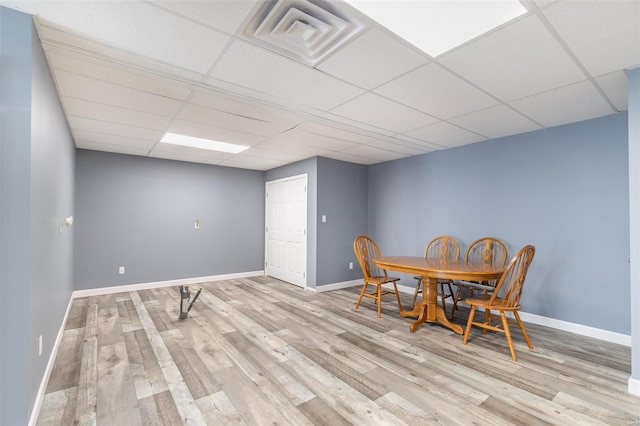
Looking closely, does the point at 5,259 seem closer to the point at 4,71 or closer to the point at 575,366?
the point at 4,71

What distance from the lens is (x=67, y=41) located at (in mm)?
1822

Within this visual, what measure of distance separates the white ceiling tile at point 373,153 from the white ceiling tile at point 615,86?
2.51 meters

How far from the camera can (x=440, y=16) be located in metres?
1.58

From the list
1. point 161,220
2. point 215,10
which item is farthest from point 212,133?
point 161,220

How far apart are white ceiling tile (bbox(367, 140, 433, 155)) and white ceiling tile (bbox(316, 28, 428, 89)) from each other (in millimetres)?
1825

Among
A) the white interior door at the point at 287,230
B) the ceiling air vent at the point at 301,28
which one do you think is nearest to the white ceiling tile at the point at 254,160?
the white interior door at the point at 287,230

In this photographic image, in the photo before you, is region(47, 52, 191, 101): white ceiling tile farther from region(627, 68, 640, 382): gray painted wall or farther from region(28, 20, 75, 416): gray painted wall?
region(627, 68, 640, 382): gray painted wall

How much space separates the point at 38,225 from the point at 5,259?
1.26 feet

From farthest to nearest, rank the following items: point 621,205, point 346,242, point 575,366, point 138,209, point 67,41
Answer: point 346,242 < point 138,209 < point 621,205 < point 575,366 < point 67,41

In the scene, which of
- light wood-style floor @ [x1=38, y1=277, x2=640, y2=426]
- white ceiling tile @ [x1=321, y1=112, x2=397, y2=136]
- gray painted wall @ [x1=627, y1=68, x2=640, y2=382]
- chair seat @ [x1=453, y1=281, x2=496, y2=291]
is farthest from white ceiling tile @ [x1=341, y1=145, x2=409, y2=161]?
gray painted wall @ [x1=627, y1=68, x2=640, y2=382]

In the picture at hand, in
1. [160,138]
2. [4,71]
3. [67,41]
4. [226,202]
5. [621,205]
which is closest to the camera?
[4,71]

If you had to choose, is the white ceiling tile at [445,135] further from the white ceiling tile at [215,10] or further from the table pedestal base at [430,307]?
the white ceiling tile at [215,10]

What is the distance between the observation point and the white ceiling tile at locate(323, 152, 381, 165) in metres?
4.84

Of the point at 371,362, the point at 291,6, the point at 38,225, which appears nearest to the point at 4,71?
the point at 38,225
